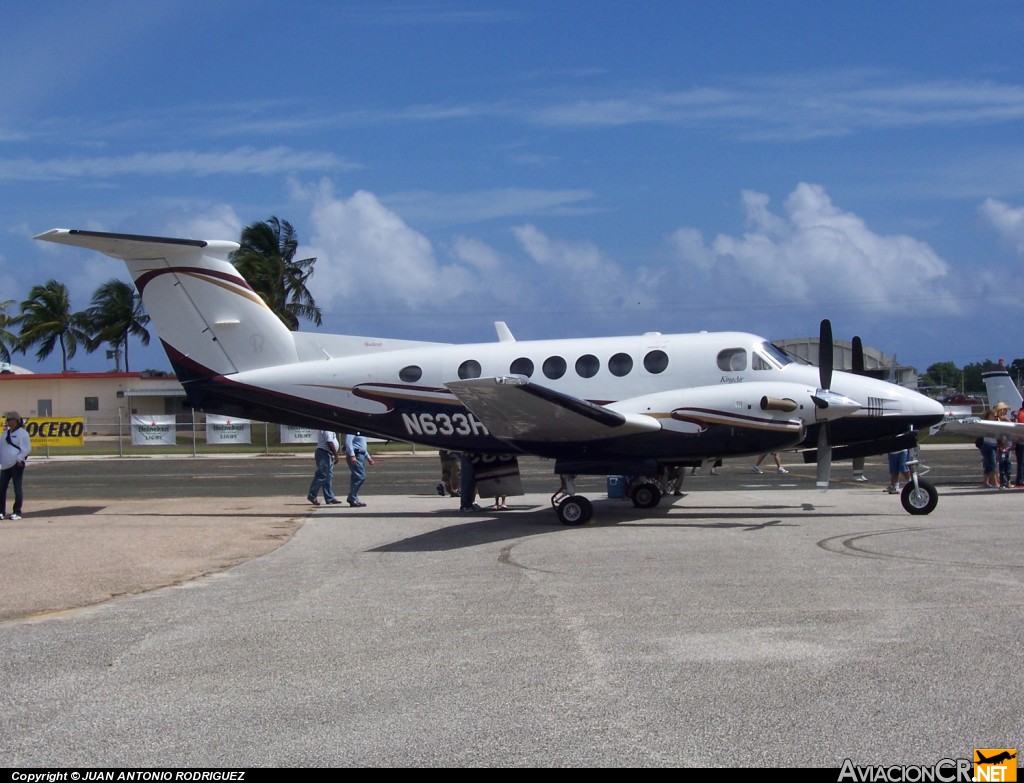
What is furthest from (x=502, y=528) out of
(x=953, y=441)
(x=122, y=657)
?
(x=953, y=441)

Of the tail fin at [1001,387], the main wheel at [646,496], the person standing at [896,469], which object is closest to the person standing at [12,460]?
the main wheel at [646,496]

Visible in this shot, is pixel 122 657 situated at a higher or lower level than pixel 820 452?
lower

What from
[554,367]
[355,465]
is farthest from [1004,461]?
[355,465]

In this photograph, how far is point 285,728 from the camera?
17.5 feet

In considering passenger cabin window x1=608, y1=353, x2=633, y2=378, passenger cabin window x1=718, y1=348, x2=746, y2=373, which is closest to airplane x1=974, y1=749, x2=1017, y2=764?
passenger cabin window x1=718, y1=348, x2=746, y2=373

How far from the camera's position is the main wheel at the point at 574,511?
15.1m

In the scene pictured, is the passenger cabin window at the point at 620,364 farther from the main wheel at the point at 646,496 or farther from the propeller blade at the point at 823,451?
the propeller blade at the point at 823,451

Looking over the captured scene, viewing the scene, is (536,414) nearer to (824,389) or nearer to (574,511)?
(574,511)

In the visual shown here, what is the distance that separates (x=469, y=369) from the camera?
55.6ft

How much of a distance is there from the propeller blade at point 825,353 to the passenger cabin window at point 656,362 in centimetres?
241

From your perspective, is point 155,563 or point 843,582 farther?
point 155,563

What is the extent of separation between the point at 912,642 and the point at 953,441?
40623mm

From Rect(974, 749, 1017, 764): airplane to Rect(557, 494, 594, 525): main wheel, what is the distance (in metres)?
10.4

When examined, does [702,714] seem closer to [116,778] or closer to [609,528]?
[116,778]
